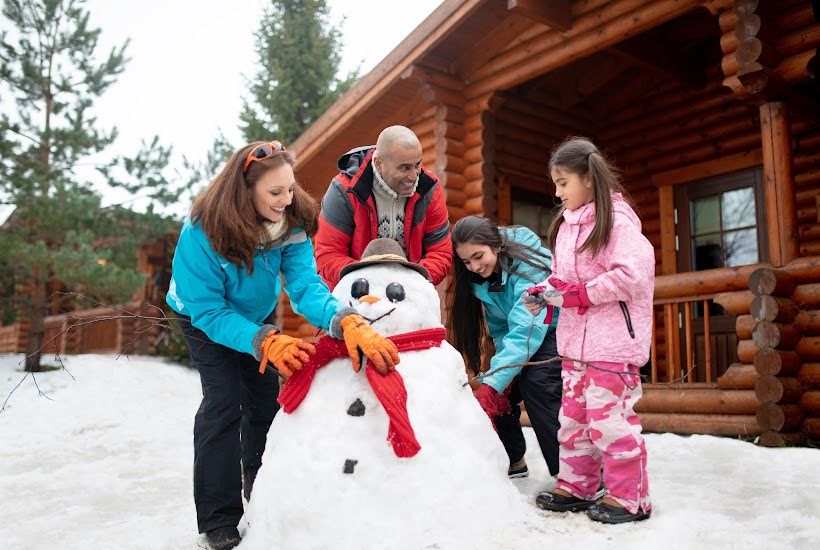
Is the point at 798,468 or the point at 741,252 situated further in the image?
the point at 741,252

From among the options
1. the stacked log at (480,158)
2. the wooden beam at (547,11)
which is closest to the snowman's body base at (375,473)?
the wooden beam at (547,11)

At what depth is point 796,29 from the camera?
14.9ft

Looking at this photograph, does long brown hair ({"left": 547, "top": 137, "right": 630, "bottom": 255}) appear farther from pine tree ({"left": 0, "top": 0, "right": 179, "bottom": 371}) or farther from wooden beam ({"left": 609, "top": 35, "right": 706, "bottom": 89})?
pine tree ({"left": 0, "top": 0, "right": 179, "bottom": 371})

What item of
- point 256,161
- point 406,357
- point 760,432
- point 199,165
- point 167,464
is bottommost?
point 167,464

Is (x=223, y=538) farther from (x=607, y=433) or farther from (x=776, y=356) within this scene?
(x=776, y=356)

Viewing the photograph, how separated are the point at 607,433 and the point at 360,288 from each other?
1038 mm

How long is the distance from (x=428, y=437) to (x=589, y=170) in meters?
1.23

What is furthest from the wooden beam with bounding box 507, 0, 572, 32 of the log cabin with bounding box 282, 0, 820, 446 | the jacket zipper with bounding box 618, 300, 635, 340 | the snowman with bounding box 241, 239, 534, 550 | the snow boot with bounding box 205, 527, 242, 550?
the snow boot with bounding box 205, 527, 242, 550

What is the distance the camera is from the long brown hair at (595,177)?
244cm

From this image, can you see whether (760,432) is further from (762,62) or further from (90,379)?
(90,379)

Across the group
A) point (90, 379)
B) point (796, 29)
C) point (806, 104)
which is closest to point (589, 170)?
point (796, 29)

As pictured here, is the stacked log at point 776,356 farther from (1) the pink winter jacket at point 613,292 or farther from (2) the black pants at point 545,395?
(1) the pink winter jacket at point 613,292

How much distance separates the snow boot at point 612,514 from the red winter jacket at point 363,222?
120 cm

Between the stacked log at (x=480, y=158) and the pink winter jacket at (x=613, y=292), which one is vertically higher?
the stacked log at (x=480, y=158)
